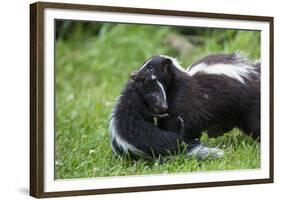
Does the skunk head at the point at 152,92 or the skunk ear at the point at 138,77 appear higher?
the skunk ear at the point at 138,77

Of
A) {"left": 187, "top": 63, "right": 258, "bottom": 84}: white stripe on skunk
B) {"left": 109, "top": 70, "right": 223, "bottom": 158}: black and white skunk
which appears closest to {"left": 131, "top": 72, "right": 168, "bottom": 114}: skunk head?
{"left": 109, "top": 70, "right": 223, "bottom": 158}: black and white skunk

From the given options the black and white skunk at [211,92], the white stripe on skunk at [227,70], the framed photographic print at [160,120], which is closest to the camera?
the framed photographic print at [160,120]

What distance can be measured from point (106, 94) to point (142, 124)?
151 cm

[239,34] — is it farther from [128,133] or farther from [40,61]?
[40,61]

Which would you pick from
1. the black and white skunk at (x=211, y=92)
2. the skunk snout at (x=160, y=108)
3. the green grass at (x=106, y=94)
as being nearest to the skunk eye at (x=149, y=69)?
the black and white skunk at (x=211, y=92)

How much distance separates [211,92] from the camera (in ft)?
15.0

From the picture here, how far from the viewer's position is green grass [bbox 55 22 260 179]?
437 centimetres

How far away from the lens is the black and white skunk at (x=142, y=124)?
4348mm

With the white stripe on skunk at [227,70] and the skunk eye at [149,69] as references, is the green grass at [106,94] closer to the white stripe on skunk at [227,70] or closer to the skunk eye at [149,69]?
the white stripe on skunk at [227,70]

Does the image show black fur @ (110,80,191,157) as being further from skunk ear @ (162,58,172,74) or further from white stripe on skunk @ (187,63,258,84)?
white stripe on skunk @ (187,63,258,84)

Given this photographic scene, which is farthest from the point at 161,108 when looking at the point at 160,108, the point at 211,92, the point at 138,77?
the point at 211,92

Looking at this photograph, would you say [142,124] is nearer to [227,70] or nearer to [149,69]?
[149,69]

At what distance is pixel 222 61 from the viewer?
4691mm

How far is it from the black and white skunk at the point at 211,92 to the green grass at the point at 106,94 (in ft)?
0.35
